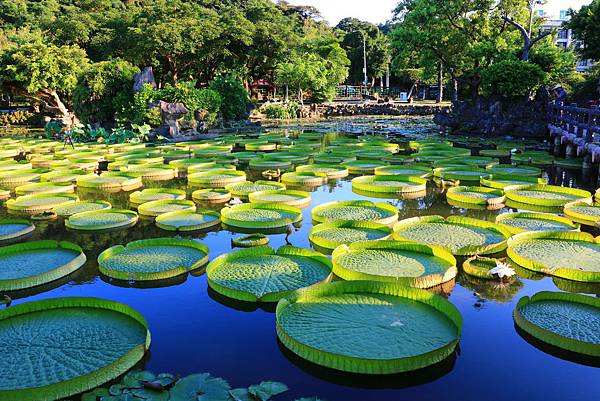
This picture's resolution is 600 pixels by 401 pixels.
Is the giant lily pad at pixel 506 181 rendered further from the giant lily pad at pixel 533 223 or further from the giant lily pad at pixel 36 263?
the giant lily pad at pixel 36 263

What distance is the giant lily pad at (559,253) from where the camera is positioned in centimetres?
546

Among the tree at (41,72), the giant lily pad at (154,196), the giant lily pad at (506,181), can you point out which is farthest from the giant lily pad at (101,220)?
the tree at (41,72)

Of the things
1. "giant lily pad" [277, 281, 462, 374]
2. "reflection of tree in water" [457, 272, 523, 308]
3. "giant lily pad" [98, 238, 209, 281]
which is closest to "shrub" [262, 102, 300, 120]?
"giant lily pad" [98, 238, 209, 281]

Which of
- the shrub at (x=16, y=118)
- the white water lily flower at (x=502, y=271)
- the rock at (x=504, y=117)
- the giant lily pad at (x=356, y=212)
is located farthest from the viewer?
the shrub at (x=16, y=118)

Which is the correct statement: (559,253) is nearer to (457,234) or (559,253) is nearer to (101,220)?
(457,234)

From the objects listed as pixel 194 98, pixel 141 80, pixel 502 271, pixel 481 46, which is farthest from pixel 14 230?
pixel 481 46

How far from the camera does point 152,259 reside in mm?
6137

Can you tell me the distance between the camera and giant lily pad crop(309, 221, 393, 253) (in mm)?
6578

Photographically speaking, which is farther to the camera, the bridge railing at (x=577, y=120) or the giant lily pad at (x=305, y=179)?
the bridge railing at (x=577, y=120)

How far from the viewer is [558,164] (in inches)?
509

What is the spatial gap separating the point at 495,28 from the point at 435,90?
29604 millimetres

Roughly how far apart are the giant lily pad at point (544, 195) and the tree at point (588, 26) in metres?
12.2

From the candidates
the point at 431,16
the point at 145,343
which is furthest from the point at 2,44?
the point at 145,343

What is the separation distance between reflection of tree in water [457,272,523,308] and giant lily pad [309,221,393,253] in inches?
53.9
